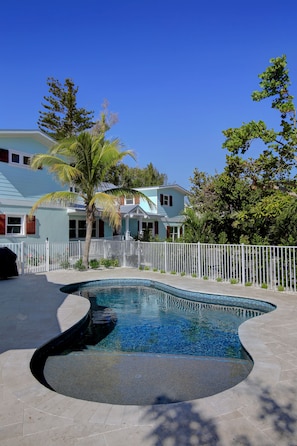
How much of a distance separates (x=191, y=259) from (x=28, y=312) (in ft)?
23.1

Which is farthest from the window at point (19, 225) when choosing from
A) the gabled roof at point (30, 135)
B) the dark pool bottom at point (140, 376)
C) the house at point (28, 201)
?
the dark pool bottom at point (140, 376)

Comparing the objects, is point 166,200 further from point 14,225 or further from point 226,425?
point 226,425

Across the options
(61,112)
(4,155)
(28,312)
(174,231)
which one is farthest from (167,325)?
(61,112)

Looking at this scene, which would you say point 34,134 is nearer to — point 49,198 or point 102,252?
point 49,198

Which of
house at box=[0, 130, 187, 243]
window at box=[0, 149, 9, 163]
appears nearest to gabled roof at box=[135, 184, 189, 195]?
house at box=[0, 130, 187, 243]

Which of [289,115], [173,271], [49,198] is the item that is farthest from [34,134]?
[289,115]

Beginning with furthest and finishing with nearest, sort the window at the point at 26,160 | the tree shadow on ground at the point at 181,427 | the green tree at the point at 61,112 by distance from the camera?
the green tree at the point at 61,112, the window at the point at 26,160, the tree shadow on ground at the point at 181,427

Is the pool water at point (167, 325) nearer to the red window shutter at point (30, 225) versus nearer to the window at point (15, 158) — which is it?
the red window shutter at point (30, 225)

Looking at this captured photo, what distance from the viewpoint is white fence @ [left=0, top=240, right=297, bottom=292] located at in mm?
9666

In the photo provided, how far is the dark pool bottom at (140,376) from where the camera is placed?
3920 millimetres

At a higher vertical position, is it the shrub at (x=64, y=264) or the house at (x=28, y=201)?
the house at (x=28, y=201)

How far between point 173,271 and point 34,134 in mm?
10201

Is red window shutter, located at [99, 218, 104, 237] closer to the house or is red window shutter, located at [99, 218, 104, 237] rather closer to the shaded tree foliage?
the house

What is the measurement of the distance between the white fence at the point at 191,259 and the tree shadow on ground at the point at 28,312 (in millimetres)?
2846
